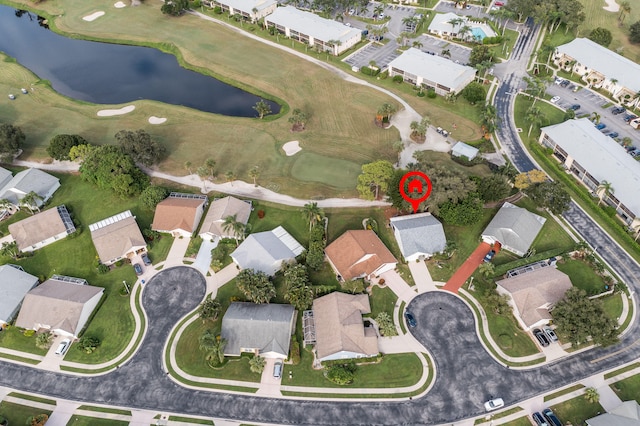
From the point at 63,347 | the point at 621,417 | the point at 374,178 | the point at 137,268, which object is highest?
the point at 374,178

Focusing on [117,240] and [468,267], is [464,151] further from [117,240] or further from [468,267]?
[117,240]

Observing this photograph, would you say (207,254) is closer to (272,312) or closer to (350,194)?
(272,312)

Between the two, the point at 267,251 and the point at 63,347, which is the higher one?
the point at 267,251

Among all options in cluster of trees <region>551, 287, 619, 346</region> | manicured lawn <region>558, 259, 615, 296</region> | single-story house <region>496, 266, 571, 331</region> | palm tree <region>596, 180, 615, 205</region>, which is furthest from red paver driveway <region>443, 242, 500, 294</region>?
palm tree <region>596, 180, 615, 205</region>

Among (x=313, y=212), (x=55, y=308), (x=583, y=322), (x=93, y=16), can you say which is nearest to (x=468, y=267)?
(x=583, y=322)

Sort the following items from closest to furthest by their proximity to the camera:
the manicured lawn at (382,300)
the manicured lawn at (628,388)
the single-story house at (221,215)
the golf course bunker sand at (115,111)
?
the manicured lawn at (628,388), the manicured lawn at (382,300), the single-story house at (221,215), the golf course bunker sand at (115,111)

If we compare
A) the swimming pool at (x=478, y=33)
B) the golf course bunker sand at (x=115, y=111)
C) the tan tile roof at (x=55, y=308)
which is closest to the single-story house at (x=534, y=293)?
the tan tile roof at (x=55, y=308)

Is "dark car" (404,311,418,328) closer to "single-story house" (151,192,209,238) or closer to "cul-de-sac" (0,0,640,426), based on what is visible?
"cul-de-sac" (0,0,640,426)

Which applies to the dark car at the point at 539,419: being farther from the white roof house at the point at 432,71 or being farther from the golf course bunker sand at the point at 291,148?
the white roof house at the point at 432,71
